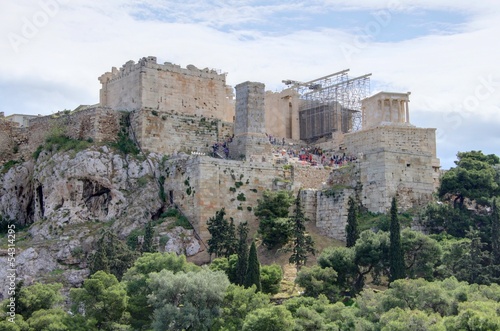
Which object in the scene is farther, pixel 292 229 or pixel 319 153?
pixel 319 153

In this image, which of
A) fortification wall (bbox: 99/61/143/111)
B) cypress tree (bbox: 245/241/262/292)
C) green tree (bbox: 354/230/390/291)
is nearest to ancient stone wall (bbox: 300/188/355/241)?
green tree (bbox: 354/230/390/291)

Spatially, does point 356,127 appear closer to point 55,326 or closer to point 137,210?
point 137,210

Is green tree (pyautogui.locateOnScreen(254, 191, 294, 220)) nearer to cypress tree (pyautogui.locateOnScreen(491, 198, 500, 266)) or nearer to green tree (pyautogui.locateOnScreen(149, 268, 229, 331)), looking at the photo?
green tree (pyautogui.locateOnScreen(149, 268, 229, 331))

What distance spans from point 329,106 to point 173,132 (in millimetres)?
14140

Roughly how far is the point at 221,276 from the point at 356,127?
28718 mm

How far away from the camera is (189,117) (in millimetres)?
64250

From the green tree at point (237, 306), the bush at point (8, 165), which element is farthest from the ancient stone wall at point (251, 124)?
the green tree at point (237, 306)

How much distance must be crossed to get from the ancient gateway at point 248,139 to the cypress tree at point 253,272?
25.6 feet

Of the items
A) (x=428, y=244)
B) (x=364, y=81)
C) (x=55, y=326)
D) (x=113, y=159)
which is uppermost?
(x=364, y=81)

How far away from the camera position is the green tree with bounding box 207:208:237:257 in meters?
54.4

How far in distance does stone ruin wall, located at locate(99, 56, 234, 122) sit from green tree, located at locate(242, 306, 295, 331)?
22.0m

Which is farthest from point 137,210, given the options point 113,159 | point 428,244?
point 428,244

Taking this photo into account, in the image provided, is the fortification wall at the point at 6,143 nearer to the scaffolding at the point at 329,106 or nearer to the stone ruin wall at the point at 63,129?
the stone ruin wall at the point at 63,129

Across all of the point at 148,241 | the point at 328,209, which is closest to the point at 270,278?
the point at 148,241
